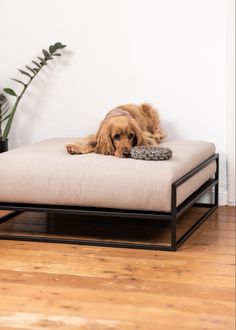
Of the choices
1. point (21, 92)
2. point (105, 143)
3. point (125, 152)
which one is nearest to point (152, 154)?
point (125, 152)

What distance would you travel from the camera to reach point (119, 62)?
12.8 feet

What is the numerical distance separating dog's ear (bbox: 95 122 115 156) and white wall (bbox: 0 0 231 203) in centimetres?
69

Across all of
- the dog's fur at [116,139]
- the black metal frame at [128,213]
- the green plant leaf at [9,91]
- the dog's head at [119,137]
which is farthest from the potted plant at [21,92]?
the black metal frame at [128,213]

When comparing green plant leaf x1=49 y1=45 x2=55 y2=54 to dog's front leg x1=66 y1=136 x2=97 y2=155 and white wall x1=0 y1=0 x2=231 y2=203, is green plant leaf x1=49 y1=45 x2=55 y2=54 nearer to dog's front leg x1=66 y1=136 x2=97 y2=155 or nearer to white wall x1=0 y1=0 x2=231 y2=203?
white wall x1=0 y1=0 x2=231 y2=203

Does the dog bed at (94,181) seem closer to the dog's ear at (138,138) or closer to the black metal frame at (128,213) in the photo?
the black metal frame at (128,213)

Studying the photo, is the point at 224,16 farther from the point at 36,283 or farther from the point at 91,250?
the point at 36,283

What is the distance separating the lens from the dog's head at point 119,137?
318 cm

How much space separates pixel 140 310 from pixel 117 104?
193cm

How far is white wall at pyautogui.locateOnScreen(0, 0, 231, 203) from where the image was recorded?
3.75 m

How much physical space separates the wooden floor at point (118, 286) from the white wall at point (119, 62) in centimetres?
98

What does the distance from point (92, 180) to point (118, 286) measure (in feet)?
1.99

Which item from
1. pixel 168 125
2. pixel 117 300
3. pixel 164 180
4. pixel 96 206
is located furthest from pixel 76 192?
pixel 168 125

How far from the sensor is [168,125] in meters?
3.86

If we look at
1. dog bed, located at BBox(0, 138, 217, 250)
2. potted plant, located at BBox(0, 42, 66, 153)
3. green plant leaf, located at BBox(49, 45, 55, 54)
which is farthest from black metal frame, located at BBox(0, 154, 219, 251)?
green plant leaf, located at BBox(49, 45, 55, 54)
